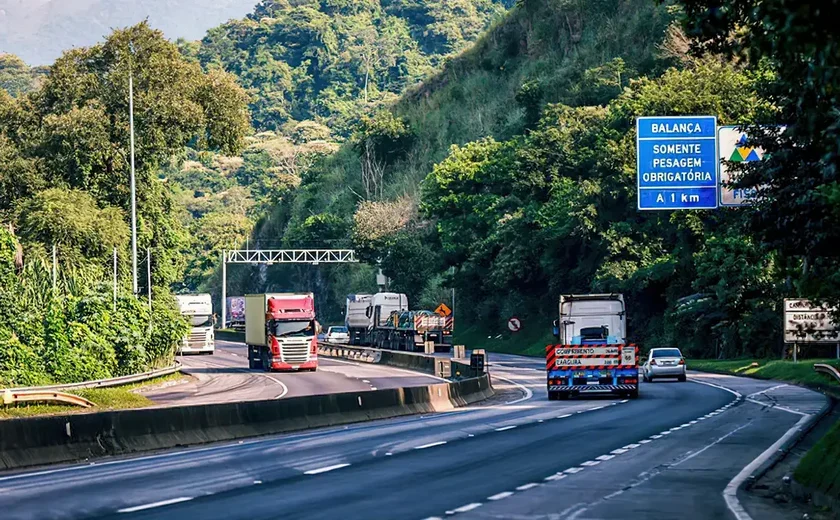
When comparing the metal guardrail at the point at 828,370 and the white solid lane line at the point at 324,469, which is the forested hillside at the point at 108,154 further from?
the white solid lane line at the point at 324,469

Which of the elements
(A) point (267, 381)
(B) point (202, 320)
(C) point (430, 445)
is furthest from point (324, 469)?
(B) point (202, 320)

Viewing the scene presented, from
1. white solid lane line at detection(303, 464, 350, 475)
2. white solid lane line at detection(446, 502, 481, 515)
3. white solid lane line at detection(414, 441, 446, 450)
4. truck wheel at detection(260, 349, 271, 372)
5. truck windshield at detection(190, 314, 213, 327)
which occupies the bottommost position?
truck wheel at detection(260, 349, 271, 372)

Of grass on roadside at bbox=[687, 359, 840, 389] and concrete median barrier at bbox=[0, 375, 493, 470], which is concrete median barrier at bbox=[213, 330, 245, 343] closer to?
grass on roadside at bbox=[687, 359, 840, 389]

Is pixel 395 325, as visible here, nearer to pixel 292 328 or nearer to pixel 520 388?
pixel 292 328

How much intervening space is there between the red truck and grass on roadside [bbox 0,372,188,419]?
979cm

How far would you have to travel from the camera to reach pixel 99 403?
135 feet

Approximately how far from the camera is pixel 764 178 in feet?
81.6

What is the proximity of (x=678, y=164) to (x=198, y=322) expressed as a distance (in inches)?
2087

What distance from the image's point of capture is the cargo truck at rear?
40.2 meters

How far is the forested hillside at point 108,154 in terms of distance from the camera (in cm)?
6600

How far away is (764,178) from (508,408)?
1570cm

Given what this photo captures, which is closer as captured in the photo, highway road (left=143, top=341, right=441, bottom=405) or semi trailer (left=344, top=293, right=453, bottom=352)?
highway road (left=143, top=341, right=441, bottom=405)

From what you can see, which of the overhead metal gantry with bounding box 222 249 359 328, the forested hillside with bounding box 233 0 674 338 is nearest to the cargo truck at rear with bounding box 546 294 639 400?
the forested hillside with bounding box 233 0 674 338

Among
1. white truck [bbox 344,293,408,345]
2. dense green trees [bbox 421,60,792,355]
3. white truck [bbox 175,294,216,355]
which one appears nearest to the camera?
dense green trees [bbox 421,60,792,355]
